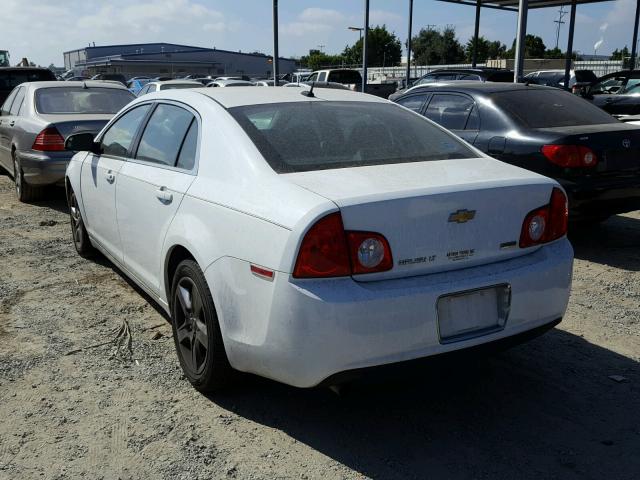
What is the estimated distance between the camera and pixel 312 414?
328 centimetres

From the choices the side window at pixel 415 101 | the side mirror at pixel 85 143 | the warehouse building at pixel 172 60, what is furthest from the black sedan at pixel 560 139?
the warehouse building at pixel 172 60

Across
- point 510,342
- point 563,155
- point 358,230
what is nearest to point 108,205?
point 358,230

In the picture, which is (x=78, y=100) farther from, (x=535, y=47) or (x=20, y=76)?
(x=535, y=47)

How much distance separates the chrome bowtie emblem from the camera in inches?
112

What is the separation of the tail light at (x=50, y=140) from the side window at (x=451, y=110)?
4511 mm

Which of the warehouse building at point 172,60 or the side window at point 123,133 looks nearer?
the side window at point 123,133

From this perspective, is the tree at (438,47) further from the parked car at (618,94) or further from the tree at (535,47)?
the parked car at (618,94)

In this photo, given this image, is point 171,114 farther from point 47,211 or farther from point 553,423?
point 47,211

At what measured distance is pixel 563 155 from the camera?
19.2ft

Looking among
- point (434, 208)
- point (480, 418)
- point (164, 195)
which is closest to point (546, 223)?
point (434, 208)

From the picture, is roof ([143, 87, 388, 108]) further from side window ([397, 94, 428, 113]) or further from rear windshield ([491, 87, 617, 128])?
side window ([397, 94, 428, 113])

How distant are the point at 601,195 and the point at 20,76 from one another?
13427 millimetres

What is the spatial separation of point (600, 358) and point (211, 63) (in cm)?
9119

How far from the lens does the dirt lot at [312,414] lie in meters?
2.85
